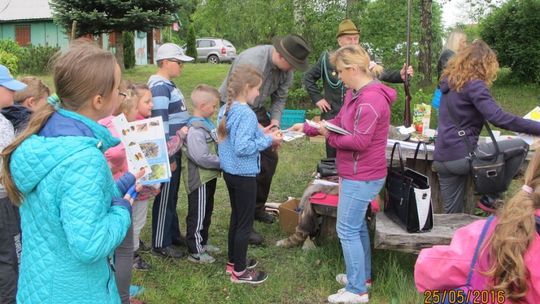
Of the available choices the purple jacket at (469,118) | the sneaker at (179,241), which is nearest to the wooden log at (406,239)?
the purple jacket at (469,118)

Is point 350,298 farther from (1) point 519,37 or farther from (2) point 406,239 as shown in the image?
(1) point 519,37

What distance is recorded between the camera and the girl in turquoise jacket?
1947mm

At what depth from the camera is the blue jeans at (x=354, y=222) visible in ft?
11.8

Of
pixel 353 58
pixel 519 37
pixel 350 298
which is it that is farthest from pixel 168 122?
pixel 519 37

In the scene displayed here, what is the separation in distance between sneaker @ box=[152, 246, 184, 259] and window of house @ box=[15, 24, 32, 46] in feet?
97.0

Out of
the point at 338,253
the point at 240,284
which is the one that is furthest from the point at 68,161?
the point at 338,253

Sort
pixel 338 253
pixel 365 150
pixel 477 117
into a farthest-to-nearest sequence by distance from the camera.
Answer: pixel 338 253 → pixel 477 117 → pixel 365 150

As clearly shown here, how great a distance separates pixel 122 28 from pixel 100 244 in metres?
15.1

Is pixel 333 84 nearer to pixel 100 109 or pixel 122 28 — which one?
pixel 100 109

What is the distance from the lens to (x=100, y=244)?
6.51ft

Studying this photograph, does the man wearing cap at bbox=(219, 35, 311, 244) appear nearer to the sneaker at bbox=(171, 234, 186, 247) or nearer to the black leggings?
the sneaker at bbox=(171, 234, 186, 247)

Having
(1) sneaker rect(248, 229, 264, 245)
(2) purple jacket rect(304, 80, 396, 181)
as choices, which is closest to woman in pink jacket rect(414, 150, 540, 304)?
(2) purple jacket rect(304, 80, 396, 181)

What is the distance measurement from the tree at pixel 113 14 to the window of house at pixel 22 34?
15.9 metres

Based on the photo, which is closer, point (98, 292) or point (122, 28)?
point (98, 292)
